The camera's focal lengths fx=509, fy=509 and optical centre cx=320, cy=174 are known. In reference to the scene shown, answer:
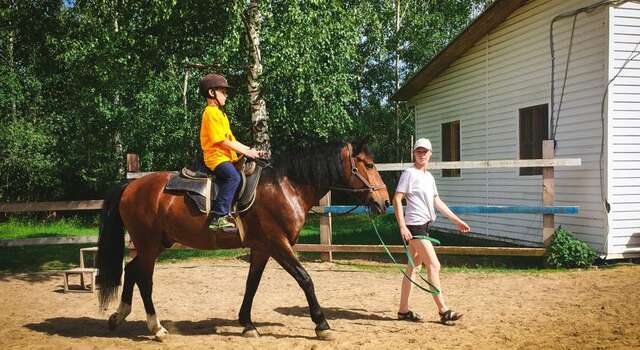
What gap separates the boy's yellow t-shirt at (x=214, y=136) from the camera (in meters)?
5.22

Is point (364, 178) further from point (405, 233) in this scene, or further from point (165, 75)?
point (165, 75)

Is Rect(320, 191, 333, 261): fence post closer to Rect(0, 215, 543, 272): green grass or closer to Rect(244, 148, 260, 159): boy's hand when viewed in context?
Rect(0, 215, 543, 272): green grass

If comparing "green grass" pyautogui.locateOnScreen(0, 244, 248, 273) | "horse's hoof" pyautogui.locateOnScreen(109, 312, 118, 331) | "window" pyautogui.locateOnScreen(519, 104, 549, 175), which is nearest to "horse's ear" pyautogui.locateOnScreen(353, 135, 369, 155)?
"horse's hoof" pyautogui.locateOnScreen(109, 312, 118, 331)

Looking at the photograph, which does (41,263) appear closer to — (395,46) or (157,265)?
(157,265)

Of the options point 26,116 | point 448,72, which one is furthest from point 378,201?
point 26,116

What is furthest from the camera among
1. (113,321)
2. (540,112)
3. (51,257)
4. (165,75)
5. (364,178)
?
(165,75)

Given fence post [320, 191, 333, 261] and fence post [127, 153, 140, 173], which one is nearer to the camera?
fence post [320, 191, 333, 261]

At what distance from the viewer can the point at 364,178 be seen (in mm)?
5301

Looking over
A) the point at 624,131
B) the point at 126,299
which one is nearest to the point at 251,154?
the point at 126,299

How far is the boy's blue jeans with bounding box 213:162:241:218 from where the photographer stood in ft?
17.0

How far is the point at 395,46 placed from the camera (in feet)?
93.8

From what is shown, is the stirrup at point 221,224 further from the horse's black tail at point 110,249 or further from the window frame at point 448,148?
the window frame at point 448,148

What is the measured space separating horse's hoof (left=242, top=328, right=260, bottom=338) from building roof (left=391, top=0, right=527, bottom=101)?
9.15 metres

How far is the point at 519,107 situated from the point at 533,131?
0.72 meters
